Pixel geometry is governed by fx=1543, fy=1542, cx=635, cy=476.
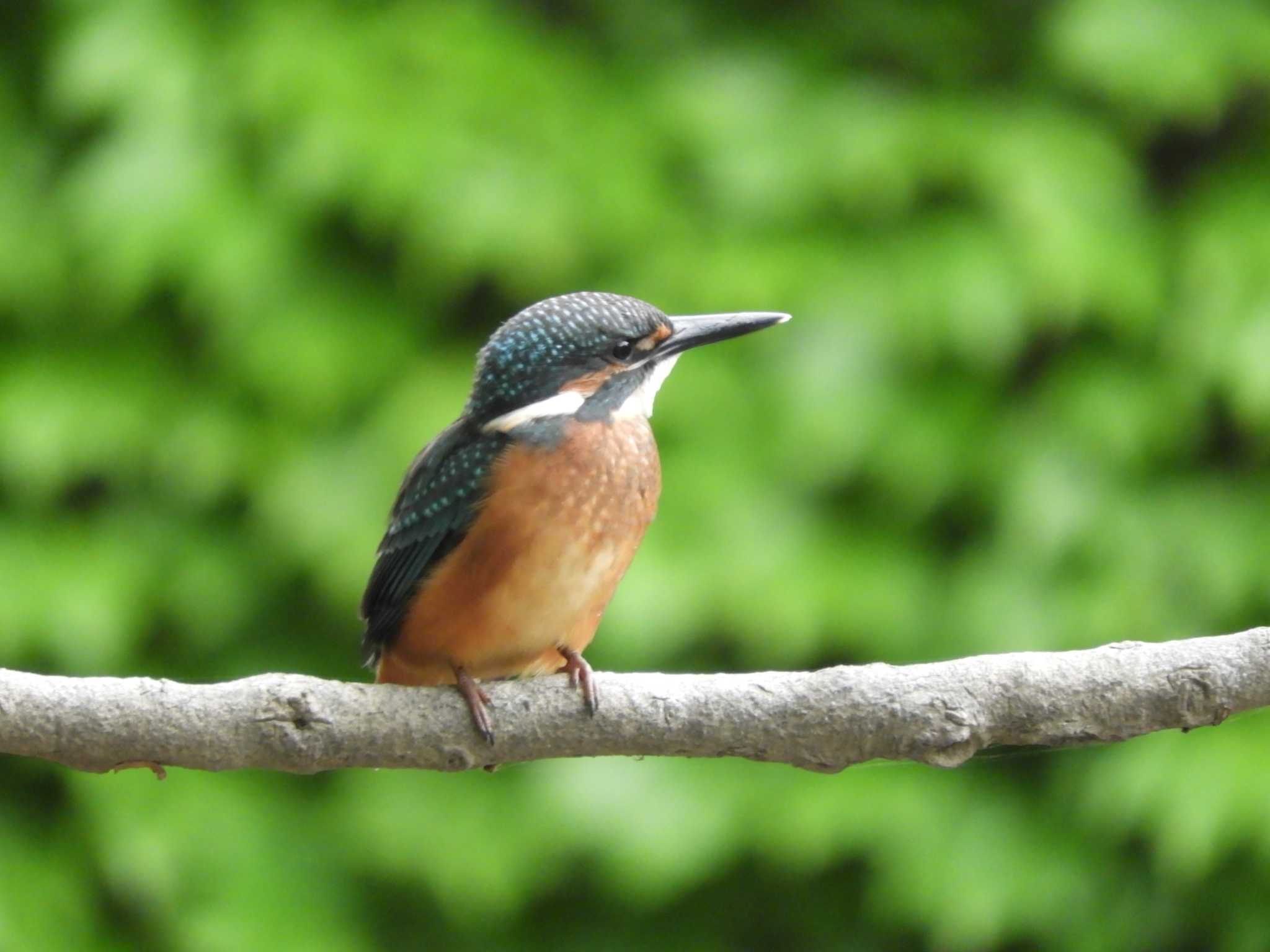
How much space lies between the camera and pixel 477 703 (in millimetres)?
1858

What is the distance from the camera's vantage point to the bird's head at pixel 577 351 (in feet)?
6.86

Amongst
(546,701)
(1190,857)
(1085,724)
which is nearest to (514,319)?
(546,701)

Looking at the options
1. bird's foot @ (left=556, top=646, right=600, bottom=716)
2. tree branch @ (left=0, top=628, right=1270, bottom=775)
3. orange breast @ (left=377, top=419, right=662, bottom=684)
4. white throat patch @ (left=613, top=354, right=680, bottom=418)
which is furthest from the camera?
white throat patch @ (left=613, top=354, right=680, bottom=418)

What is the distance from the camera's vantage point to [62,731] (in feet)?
5.46

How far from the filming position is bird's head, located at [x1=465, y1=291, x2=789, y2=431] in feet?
6.86

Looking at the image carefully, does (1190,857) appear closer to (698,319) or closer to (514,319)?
(698,319)

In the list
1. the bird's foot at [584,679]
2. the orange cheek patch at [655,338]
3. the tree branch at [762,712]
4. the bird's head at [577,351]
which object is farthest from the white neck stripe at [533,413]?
the tree branch at [762,712]

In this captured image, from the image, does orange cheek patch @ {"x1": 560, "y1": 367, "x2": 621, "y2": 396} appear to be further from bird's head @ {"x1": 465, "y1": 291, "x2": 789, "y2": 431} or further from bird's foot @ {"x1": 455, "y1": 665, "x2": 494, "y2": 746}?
bird's foot @ {"x1": 455, "y1": 665, "x2": 494, "y2": 746}

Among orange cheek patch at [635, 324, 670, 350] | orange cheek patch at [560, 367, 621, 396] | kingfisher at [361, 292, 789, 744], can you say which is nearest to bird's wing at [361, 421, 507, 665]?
kingfisher at [361, 292, 789, 744]

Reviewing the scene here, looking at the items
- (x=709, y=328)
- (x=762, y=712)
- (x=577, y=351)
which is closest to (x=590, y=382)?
(x=577, y=351)

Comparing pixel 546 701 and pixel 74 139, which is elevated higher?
pixel 74 139

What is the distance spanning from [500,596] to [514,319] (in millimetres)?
382

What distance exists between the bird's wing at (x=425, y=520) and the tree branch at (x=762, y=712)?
0.37 metres

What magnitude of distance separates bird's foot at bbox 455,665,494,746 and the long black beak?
1.75ft
